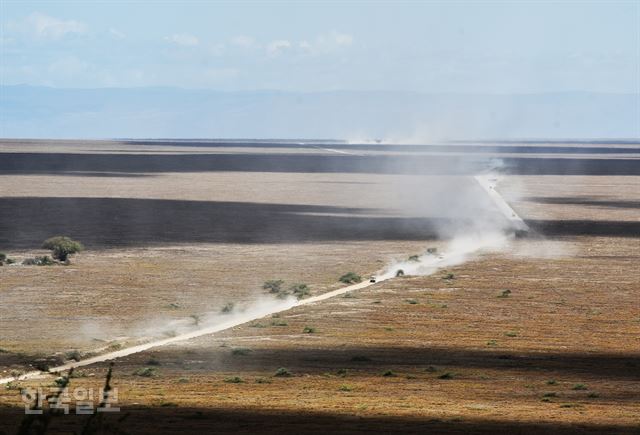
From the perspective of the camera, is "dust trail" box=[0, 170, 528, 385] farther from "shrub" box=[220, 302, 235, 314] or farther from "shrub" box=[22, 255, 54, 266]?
"shrub" box=[22, 255, 54, 266]

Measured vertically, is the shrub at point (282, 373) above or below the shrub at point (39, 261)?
below

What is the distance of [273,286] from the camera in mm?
56125

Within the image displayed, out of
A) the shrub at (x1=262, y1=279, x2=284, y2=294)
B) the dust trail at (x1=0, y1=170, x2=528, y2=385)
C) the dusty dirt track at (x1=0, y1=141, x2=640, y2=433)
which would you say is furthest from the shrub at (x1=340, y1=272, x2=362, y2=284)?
the shrub at (x1=262, y1=279, x2=284, y2=294)

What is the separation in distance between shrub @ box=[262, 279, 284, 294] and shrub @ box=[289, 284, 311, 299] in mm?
525

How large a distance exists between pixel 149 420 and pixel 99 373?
6.56 meters

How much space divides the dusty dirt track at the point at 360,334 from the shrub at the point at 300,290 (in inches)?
67.4

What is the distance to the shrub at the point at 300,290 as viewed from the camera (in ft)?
181

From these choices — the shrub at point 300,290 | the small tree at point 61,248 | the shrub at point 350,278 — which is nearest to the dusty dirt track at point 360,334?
the small tree at point 61,248

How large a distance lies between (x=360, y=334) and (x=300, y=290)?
12731 mm

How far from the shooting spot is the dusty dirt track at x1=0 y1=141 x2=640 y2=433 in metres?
29.1

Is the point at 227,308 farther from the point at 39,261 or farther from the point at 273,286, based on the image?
the point at 39,261

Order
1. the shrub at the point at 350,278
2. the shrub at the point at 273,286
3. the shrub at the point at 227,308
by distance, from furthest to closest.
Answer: the shrub at the point at 350,278 < the shrub at the point at 273,286 < the shrub at the point at 227,308

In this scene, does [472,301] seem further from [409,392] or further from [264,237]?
[264,237]

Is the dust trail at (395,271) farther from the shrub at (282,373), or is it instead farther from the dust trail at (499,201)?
the shrub at (282,373)
